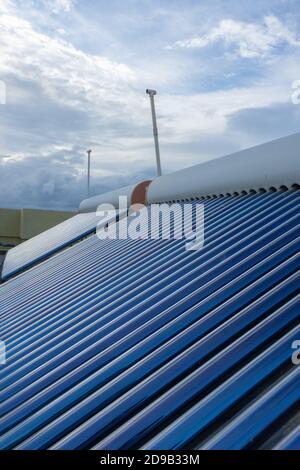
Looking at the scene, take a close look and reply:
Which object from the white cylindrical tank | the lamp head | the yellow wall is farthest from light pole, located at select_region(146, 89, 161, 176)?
the yellow wall

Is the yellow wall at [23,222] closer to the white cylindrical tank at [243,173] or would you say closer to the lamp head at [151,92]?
the lamp head at [151,92]

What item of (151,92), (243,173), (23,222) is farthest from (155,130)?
(23,222)

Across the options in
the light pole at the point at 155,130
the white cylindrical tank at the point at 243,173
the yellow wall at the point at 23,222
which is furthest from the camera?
the yellow wall at the point at 23,222

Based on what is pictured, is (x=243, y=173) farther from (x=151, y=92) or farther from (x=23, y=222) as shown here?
(x=23, y=222)

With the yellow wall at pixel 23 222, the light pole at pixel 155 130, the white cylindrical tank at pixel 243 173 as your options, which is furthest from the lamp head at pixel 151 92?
the yellow wall at pixel 23 222

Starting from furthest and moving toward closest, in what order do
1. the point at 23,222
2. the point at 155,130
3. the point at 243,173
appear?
the point at 23,222, the point at 155,130, the point at 243,173

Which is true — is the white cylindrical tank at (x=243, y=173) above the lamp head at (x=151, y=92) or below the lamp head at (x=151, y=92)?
below

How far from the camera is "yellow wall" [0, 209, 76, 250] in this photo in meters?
24.6

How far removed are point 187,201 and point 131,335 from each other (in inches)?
172

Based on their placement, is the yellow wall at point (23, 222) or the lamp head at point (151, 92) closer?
the lamp head at point (151, 92)

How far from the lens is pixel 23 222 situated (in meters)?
24.5

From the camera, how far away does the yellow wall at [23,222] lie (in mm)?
24562

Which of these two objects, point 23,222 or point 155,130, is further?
point 23,222
